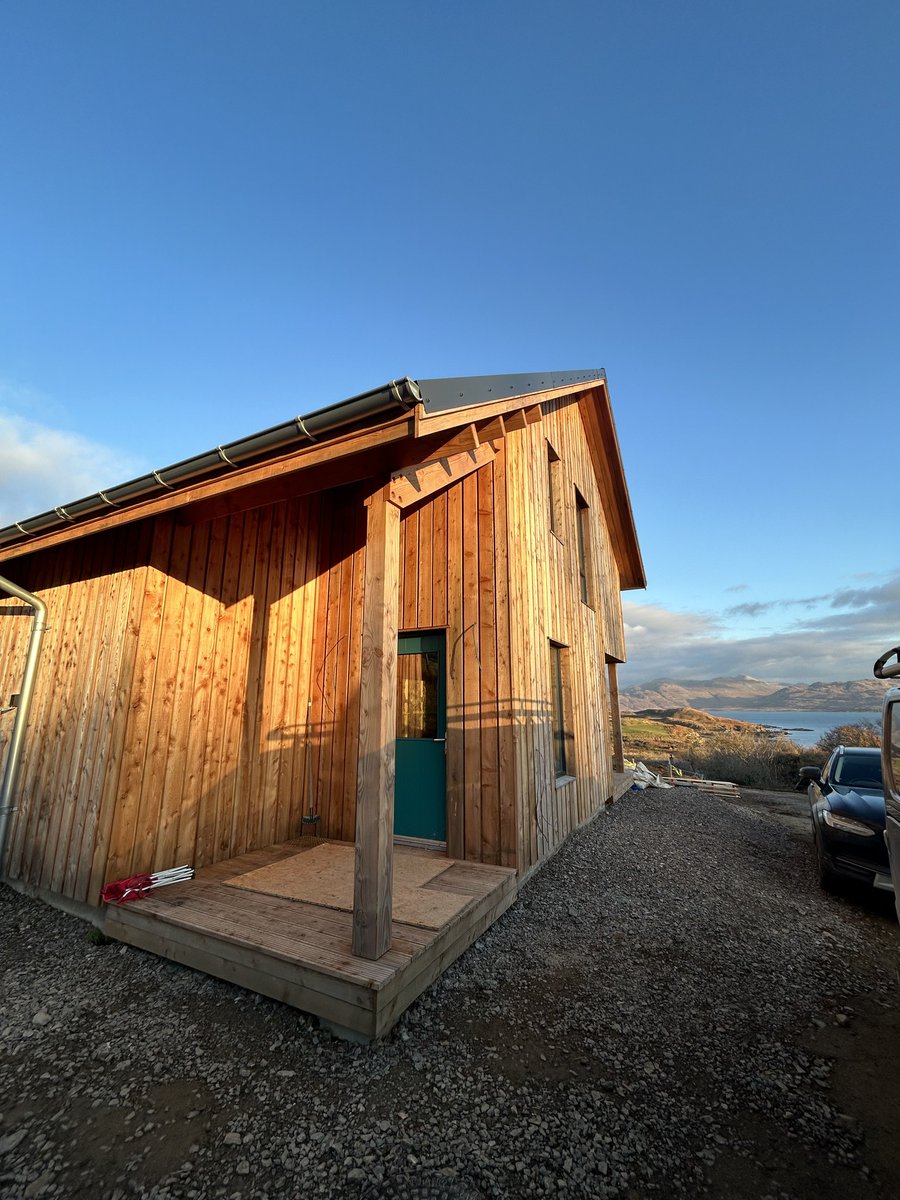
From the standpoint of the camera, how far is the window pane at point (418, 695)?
191 inches

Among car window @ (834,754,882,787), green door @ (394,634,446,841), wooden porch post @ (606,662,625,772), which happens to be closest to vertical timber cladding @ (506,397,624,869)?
green door @ (394,634,446,841)

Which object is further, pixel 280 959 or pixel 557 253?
pixel 557 253

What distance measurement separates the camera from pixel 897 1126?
72.6 inches

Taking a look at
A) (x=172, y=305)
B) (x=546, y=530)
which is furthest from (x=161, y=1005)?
(x=172, y=305)

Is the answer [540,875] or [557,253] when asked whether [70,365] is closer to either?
[557,253]

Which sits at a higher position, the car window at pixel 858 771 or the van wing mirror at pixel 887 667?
the van wing mirror at pixel 887 667

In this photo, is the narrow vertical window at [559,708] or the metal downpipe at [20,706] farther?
the narrow vertical window at [559,708]

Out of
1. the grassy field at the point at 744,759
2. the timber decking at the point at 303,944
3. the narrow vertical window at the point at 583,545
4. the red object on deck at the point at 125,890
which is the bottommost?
the grassy field at the point at 744,759

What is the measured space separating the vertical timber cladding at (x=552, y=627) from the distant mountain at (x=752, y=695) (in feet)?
279

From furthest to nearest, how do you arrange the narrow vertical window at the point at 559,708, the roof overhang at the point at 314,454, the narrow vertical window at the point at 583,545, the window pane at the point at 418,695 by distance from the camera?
1. the narrow vertical window at the point at 583,545
2. the narrow vertical window at the point at 559,708
3. the window pane at the point at 418,695
4. the roof overhang at the point at 314,454

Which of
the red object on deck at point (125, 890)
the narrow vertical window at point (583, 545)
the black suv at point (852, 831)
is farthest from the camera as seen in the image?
the narrow vertical window at point (583, 545)

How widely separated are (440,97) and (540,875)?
1275 centimetres

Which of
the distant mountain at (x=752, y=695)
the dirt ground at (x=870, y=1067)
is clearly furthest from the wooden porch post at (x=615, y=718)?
the distant mountain at (x=752, y=695)

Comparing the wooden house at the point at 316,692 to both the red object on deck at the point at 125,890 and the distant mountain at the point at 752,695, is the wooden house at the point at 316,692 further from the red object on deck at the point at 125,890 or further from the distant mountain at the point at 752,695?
the distant mountain at the point at 752,695
